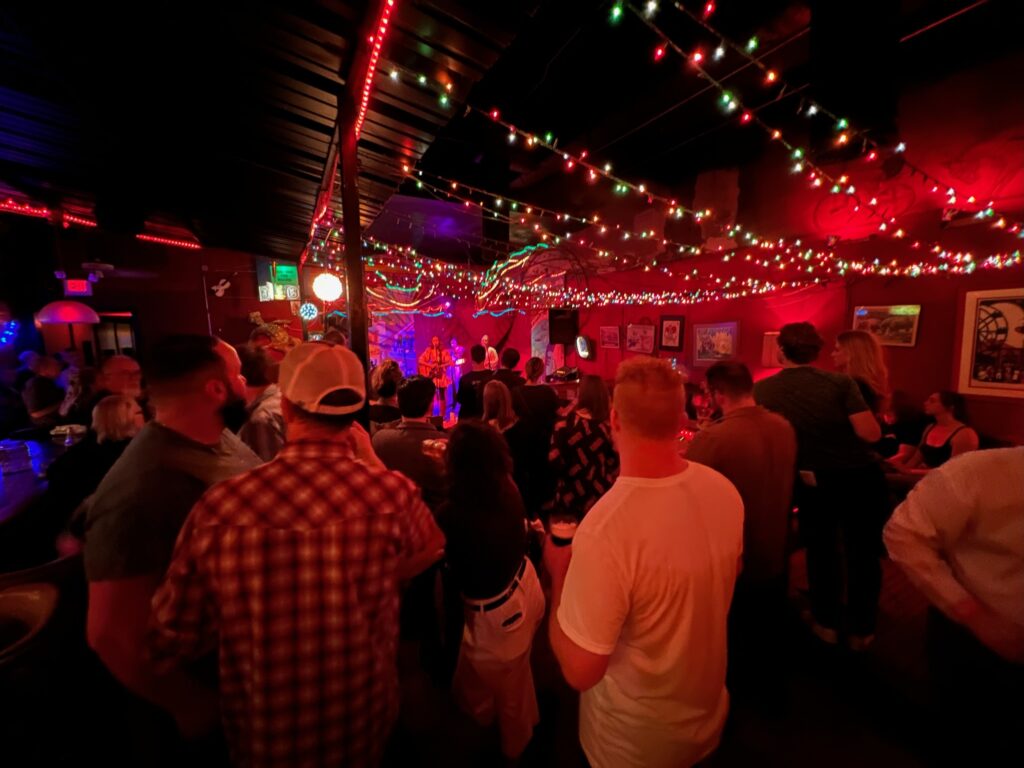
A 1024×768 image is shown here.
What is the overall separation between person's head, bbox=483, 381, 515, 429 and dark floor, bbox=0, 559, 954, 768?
1685 millimetres

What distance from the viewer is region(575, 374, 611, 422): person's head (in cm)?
294

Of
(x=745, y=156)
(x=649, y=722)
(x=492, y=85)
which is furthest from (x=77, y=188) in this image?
(x=745, y=156)

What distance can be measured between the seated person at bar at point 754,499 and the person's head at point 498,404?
5.25 ft

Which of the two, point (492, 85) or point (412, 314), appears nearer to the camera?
point (492, 85)

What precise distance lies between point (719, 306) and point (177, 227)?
9552 mm

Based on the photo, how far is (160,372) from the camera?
1442mm

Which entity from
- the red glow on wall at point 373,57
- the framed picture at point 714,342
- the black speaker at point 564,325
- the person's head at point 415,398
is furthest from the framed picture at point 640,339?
the red glow on wall at point 373,57

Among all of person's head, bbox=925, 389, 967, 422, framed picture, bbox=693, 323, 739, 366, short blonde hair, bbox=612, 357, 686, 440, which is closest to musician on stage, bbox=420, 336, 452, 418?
framed picture, bbox=693, 323, 739, 366

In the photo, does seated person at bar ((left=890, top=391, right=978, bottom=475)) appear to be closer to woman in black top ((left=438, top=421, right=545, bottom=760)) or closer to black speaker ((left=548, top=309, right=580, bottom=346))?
woman in black top ((left=438, top=421, right=545, bottom=760))

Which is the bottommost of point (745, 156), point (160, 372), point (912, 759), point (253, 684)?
point (912, 759)

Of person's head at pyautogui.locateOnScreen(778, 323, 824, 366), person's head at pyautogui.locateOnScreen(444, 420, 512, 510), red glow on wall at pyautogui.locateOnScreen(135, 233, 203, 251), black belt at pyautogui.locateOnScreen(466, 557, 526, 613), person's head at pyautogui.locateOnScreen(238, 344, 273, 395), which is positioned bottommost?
black belt at pyautogui.locateOnScreen(466, 557, 526, 613)

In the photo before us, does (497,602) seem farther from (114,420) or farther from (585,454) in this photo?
(114,420)

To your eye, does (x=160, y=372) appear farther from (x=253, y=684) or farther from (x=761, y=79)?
(x=761, y=79)

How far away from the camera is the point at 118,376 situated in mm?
3363
